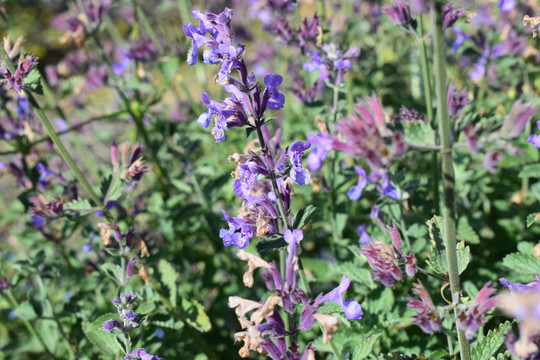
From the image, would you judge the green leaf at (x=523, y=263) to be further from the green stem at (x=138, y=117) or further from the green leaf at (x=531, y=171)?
the green stem at (x=138, y=117)

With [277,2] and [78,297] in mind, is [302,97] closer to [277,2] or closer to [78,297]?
[277,2]

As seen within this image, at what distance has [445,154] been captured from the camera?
1.49 metres

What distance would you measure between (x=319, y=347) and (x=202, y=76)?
3109 millimetres

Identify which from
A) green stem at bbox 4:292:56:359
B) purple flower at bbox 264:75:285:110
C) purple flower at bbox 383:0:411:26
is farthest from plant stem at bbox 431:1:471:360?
green stem at bbox 4:292:56:359

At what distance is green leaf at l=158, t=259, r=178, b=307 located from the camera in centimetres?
285

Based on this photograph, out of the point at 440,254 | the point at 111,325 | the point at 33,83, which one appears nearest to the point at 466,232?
the point at 440,254

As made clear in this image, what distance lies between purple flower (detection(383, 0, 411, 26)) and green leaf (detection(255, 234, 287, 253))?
1.35 m

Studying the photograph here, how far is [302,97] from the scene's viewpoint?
326 centimetres

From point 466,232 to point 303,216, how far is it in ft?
3.87

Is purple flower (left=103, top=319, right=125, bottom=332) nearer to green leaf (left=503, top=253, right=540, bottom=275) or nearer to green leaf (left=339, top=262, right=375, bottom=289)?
green leaf (left=339, top=262, right=375, bottom=289)

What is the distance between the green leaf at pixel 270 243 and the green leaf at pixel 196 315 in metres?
0.95

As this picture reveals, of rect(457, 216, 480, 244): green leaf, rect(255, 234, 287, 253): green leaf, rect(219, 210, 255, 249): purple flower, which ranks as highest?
rect(219, 210, 255, 249): purple flower

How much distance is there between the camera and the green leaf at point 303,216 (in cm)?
204

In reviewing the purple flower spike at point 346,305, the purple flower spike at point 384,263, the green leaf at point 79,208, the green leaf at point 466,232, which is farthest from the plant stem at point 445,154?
the green leaf at point 79,208
